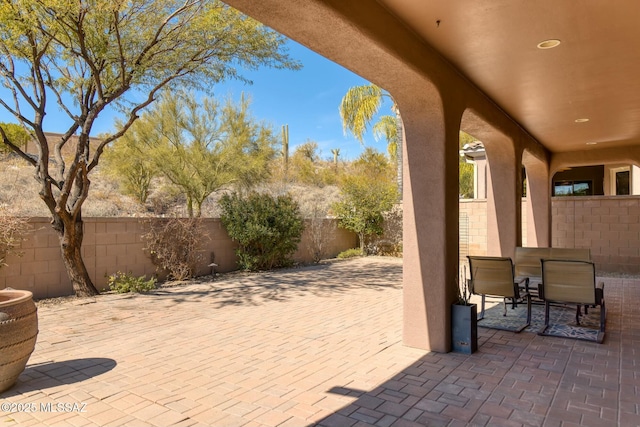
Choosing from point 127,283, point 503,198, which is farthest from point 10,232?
point 503,198

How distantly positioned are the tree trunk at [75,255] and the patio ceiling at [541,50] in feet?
21.8

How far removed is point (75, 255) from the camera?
726 cm

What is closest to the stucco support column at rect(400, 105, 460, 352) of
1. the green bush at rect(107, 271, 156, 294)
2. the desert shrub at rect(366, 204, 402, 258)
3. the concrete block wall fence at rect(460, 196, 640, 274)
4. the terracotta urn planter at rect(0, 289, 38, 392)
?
the terracotta urn planter at rect(0, 289, 38, 392)

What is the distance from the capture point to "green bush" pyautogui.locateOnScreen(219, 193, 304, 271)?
10.4 m

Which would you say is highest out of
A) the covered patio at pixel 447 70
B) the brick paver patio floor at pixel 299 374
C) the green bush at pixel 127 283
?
the covered patio at pixel 447 70

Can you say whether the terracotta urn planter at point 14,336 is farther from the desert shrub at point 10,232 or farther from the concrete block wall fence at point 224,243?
the concrete block wall fence at point 224,243

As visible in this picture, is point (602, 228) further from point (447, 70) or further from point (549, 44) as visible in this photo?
point (447, 70)

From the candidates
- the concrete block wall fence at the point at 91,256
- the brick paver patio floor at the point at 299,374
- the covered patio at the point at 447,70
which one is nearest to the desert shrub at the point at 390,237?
the concrete block wall fence at the point at 91,256

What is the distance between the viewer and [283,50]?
874 centimetres

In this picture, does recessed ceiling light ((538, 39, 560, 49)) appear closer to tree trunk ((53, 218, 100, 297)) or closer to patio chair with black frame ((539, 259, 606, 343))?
patio chair with black frame ((539, 259, 606, 343))

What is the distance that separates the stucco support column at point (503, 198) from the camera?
7.62m

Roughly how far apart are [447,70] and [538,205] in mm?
7997

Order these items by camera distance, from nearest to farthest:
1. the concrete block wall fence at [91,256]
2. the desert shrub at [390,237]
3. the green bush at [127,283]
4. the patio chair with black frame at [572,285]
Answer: the patio chair with black frame at [572,285], the concrete block wall fence at [91,256], the green bush at [127,283], the desert shrub at [390,237]

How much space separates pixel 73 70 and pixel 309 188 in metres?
19.3
